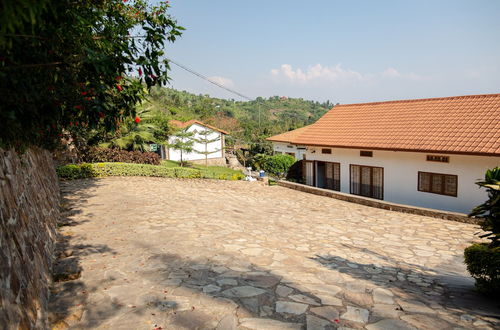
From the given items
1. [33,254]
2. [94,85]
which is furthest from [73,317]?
[94,85]

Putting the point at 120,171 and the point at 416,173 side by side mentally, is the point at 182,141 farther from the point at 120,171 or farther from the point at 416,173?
the point at 416,173

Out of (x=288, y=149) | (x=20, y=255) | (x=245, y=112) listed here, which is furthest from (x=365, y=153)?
(x=245, y=112)

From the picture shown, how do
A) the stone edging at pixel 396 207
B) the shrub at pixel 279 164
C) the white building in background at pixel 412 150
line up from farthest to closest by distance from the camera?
the shrub at pixel 279 164 < the white building in background at pixel 412 150 < the stone edging at pixel 396 207

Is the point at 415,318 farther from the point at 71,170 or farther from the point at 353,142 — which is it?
the point at 71,170

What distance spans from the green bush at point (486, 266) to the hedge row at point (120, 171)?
15.8m

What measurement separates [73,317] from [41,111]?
2.27m

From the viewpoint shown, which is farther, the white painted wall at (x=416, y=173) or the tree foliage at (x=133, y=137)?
the tree foliage at (x=133, y=137)

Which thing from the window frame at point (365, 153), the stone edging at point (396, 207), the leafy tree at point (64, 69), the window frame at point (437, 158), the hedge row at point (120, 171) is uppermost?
the leafy tree at point (64, 69)

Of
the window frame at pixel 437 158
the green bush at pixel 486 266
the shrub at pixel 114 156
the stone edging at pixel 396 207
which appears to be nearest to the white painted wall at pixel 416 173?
the window frame at pixel 437 158

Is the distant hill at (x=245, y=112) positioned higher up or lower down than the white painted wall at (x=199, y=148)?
higher up

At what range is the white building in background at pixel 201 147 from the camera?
37.8 metres

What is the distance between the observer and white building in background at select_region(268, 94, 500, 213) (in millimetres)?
13102

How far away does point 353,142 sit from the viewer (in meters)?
17.5

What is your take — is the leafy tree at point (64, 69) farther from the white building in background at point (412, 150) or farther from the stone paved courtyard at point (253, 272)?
the white building in background at point (412, 150)
